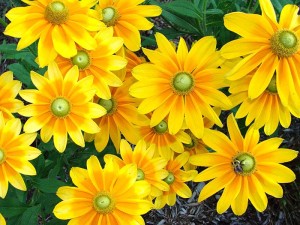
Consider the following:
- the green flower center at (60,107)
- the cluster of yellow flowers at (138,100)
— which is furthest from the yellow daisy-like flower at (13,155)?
the green flower center at (60,107)

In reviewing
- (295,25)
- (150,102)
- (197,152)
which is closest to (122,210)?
(150,102)

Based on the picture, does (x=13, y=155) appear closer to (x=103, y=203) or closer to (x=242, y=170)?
(x=103, y=203)

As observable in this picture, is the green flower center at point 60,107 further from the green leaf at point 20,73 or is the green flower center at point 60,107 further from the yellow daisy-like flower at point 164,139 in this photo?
the green leaf at point 20,73

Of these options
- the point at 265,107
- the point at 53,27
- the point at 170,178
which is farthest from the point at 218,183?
the point at 53,27

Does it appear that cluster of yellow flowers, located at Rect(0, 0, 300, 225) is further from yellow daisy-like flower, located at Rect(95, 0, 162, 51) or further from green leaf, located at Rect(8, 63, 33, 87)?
green leaf, located at Rect(8, 63, 33, 87)

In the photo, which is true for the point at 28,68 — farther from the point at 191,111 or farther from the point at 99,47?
the point at 191,111
